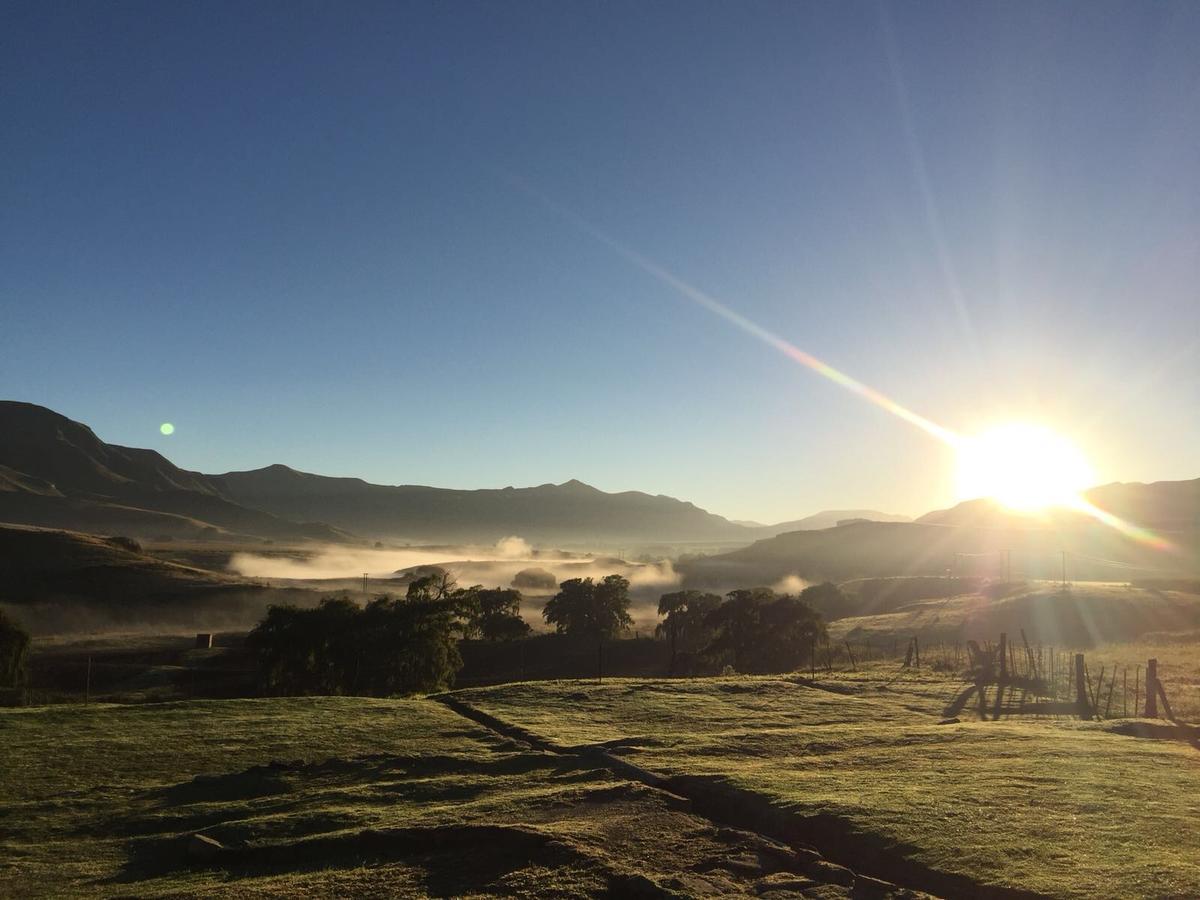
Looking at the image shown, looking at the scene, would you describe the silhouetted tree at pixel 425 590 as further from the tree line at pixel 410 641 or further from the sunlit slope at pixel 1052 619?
the sunlit slope at pixel 1052 619

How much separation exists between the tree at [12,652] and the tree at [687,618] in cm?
5900

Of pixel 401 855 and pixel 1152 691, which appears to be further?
pixel 1152 691

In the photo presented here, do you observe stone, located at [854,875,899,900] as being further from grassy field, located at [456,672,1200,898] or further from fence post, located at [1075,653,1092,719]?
fence post, located at [1075,653,1092,719]

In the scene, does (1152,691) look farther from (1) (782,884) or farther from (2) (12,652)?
(2) (12,652)

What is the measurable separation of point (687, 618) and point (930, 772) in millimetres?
74702

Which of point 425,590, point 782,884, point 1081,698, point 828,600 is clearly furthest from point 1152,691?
point 828,600

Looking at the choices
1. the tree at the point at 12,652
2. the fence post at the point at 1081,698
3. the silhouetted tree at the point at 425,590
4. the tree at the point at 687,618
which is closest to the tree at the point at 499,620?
the tree at the point at 687,618

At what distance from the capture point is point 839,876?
14.9 m

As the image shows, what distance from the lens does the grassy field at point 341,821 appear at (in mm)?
15133

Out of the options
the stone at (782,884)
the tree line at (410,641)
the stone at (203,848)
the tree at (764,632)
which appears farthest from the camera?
the tree at (764,632)

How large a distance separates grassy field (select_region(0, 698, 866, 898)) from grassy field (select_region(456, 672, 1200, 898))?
8.19 feet

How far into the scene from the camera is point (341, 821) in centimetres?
1866

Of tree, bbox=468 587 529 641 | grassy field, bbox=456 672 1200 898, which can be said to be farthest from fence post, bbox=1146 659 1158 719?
tree, bbox=468 587 529 641

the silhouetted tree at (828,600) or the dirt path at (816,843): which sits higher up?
the dirt path at (816,843)
